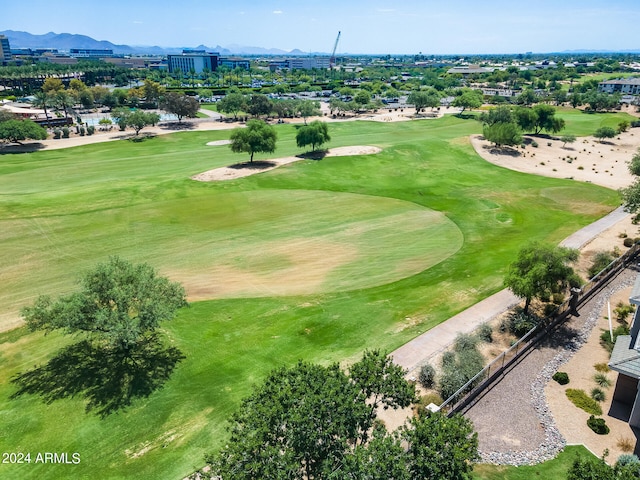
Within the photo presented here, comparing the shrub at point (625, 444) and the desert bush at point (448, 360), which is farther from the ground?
the desert bush at point (448, 360)

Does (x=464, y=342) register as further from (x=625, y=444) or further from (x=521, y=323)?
(x=625, y=444)

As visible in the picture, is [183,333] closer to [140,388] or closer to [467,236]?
[140,388]

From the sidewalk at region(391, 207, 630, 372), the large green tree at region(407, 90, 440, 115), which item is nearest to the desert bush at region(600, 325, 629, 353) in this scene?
the sidewalk at region(391, 207, 630, 372)

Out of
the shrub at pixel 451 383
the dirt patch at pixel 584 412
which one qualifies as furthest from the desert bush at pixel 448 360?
the dirt patch at pixel 584 412

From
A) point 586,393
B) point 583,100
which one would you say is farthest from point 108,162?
point 583,100

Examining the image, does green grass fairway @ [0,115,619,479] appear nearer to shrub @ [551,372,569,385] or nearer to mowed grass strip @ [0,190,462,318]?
mowed grass strip @ [0,190,462,318]

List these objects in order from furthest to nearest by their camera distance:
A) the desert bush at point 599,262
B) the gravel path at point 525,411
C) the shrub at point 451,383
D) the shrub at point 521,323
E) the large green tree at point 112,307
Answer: the desert bush at point 599,262
the shrub at point 521,323
the large green tree at point 112,307
the shrub at point 451,383
the gravel path at point 525,411

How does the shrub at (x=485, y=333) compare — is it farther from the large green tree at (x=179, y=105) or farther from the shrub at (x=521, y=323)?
the large green tree at (x=179, y=105)
